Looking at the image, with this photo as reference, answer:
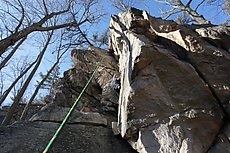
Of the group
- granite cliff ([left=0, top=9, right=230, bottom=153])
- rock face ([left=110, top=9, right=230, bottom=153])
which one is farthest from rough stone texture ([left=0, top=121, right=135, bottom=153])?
rock face ([left=110, top=9, right=230, bottom=153])

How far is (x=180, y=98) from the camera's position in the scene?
3471 mm

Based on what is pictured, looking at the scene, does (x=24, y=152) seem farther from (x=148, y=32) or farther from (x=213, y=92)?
(x=148, y=32)

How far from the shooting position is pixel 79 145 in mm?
3688

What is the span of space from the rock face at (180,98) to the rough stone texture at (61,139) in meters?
0.41

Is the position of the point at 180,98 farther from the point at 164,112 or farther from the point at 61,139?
the point at 61,139

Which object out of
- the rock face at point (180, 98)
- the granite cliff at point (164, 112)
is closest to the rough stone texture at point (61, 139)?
the granite cliff at point (164, 112)

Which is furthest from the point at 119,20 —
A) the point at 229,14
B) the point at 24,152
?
the point at 229,14

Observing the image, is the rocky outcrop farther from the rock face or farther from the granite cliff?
the rock face

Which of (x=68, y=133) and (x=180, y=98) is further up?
(x=180, y=98)

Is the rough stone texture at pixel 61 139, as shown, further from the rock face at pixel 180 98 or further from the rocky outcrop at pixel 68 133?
the rock face at pixel 180 98

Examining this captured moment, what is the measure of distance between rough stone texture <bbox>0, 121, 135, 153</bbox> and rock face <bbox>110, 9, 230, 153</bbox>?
405 millimetres

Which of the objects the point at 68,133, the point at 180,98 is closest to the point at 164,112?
the point at 180,98

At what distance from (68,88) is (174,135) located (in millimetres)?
6444

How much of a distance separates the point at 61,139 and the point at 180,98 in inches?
101
